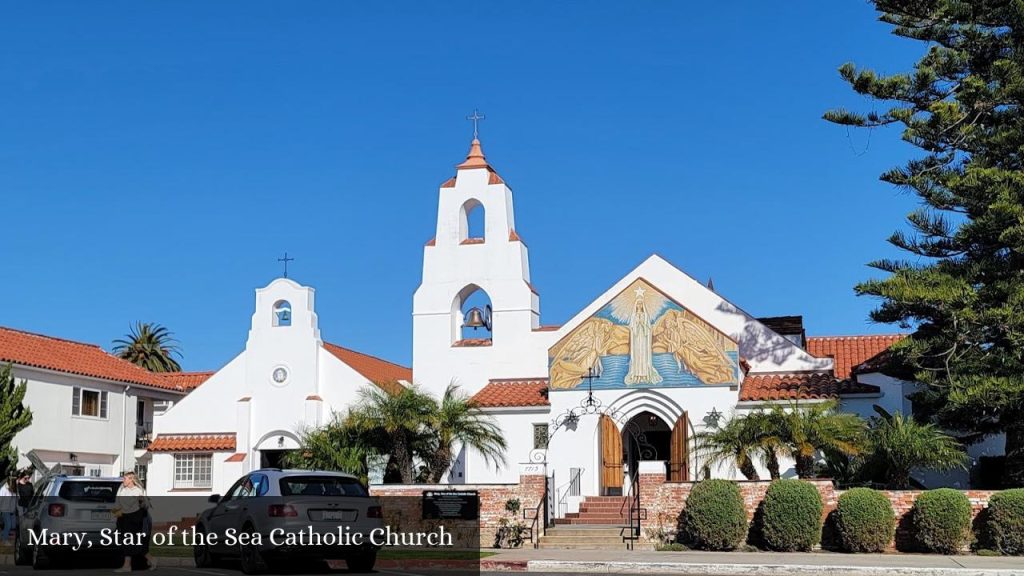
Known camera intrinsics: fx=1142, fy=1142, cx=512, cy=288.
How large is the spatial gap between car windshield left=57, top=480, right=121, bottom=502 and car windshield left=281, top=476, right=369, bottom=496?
4.05m

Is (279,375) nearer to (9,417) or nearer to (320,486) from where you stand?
(9,417)

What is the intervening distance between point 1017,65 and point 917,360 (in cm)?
727

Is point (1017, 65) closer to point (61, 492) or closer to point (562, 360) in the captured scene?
point (562, 360)

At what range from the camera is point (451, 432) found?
2998 centimetres

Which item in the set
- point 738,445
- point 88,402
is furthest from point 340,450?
point 88,402

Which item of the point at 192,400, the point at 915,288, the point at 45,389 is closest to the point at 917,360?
the point at 915,288

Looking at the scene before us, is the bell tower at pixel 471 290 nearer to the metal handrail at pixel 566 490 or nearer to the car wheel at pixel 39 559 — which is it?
the metal handrail at pixel 566 490

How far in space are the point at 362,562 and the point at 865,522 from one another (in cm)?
1063

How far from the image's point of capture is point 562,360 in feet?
104

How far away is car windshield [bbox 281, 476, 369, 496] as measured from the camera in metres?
17.3

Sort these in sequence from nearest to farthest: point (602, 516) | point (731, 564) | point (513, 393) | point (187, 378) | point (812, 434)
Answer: point (731, 564)
point (812, 434)
point (602, 516)
point (513, 393)
point (187, 378)

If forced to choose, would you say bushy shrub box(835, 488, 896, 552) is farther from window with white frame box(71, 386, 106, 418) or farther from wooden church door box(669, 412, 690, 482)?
window with white frame box(71, 386, 106, 418)

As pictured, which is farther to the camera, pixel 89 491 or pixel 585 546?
pixel 585 546

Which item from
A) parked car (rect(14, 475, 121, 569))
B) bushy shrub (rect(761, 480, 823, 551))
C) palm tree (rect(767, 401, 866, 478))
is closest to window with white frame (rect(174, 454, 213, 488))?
parked car (rect(14, 475, 121, 569))
